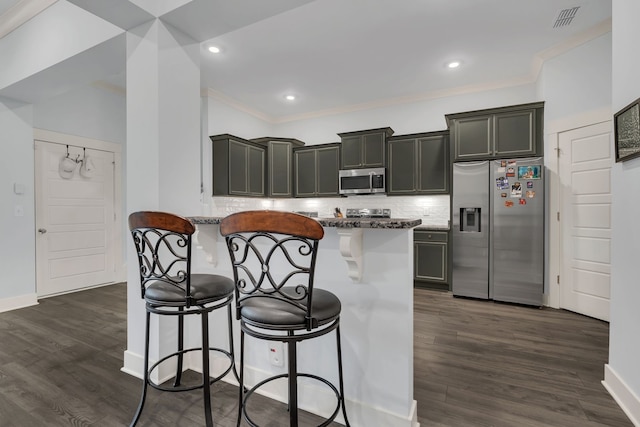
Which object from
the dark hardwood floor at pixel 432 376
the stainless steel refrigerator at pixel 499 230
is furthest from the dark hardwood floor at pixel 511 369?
the stainless steel refrigerator at pixel 499 230

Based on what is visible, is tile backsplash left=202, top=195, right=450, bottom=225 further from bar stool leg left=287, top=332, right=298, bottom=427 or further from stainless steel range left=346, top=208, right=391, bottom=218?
bar stool leg left=287, top=332, right=298, bottom=427

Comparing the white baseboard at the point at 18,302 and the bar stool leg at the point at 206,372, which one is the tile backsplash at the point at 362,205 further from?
the bar stool leg at the point at 206,372

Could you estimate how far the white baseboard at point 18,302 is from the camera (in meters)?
A: 3.36

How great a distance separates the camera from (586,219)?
3.25 meters

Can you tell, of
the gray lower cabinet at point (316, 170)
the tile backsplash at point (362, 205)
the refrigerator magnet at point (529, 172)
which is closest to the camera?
the refrigerator magnet at point (529, 172)

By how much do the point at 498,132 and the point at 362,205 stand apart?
2.30 m

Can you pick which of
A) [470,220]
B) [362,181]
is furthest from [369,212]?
[470,220]

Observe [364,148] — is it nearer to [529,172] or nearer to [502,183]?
[502,183]

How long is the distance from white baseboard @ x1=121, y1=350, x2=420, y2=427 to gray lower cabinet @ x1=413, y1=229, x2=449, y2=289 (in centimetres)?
283

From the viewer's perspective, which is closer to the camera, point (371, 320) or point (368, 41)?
point (371, 320)

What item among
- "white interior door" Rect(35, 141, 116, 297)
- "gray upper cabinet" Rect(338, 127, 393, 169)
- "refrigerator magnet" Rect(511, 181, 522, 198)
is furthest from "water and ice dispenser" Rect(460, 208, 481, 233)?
"white interior door" Rect(35, 141, 116, 297)

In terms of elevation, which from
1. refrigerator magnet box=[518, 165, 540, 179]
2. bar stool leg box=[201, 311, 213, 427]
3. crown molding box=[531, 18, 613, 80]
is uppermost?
crown molding box=[531, 18, 613, 80]

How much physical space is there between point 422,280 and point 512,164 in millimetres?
1922

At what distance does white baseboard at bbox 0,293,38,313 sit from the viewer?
336 cm
